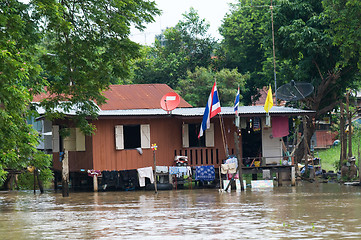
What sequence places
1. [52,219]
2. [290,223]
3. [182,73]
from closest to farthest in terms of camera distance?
[290,223], [52,219], [182,73]

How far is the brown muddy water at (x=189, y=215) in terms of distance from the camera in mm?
13875

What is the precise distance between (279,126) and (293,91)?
3.51 m

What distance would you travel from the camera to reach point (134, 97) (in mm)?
30562

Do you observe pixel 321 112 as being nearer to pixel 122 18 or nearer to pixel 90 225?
pixel 122 18

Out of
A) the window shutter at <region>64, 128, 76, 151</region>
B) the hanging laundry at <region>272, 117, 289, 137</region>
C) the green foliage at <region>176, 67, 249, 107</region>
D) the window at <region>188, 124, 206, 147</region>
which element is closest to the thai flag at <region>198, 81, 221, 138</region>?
the window at <region>188, 124, 206, 147</region>

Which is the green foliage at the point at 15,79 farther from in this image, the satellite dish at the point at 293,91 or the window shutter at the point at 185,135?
the satellite dish at the point at 293,91

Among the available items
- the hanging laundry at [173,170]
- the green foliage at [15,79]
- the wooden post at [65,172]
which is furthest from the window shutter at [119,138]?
the green foliage at [15,79]

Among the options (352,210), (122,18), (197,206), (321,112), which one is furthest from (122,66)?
(321,112)

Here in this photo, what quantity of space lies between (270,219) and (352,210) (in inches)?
121

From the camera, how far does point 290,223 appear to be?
14961 mm

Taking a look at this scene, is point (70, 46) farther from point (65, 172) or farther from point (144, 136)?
point (144, 136)

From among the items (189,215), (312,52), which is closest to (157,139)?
(189,215)

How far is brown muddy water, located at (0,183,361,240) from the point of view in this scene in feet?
45.5

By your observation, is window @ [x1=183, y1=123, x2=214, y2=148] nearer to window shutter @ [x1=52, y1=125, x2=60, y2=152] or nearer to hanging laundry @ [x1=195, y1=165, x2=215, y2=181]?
hanging laundry @ [x1=195, y1=165, x2=215, y2=181]
